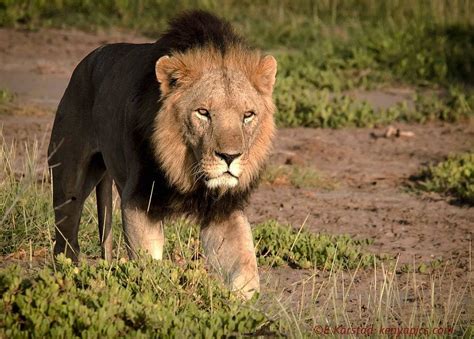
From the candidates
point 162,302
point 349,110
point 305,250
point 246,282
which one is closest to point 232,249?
point 246,282

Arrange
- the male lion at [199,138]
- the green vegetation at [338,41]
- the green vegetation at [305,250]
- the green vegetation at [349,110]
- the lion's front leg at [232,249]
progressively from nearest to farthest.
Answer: the male lion at [199,138] → the lion's front leg at [232,249] → the green vegetation at [305,250] → the green vegetation at [349,110] → the green vegetation at [338,41]

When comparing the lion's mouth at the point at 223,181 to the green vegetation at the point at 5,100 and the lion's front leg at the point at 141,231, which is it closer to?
the lion's front leg at the point at 141,231

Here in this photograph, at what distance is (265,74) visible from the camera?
584 cm

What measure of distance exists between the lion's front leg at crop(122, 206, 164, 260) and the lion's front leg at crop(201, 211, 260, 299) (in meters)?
0.26

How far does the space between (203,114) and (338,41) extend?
819cm

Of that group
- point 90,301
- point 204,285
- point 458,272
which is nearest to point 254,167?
point 204,285

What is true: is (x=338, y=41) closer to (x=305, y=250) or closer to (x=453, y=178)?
(x=453, y=178)

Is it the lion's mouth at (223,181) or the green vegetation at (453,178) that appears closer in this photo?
the lion's mouth at (223,181)

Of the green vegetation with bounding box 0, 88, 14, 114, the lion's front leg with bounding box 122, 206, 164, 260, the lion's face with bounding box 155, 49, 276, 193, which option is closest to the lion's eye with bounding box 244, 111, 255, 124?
the lion's face with bounding box 155, 49, 276, 193

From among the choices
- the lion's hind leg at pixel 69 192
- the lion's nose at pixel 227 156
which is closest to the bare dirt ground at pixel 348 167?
the lion's nose at pixel 227 156

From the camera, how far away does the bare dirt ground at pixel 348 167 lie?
25.6ft

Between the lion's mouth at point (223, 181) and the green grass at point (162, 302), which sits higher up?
the lion's mouth at point (223, 181)

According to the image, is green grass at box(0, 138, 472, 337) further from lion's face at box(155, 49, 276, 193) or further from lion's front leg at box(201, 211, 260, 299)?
lion's face at box(155, 49, 276, 193)

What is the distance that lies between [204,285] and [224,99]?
90cm
